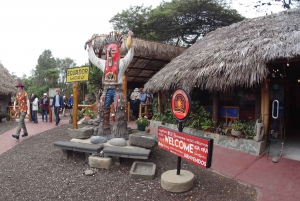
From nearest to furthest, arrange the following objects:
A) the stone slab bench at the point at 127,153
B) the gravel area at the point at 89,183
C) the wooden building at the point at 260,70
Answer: the gravel area at the point at 89,183
the stone slab bench at the point at 127,153
the wooden building at the point at 260,70

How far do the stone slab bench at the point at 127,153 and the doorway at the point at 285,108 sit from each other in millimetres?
3521

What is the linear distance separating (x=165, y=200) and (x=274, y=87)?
5837 millimetres

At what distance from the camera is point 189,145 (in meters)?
3.67

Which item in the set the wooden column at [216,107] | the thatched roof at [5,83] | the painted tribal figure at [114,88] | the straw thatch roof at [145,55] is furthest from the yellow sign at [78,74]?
the thatched roof at [5,83]

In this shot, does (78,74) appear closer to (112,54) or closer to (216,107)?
(112,54)

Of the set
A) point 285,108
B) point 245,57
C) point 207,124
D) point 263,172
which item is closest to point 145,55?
point 207,124

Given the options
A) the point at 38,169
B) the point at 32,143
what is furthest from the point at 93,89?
the point at 38,169

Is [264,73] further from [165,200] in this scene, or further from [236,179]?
[165,200]

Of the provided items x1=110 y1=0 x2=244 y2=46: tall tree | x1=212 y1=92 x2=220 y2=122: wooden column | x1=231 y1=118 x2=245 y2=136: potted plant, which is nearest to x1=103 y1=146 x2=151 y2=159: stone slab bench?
x1=231 y1=118 x2=245 y2=136: potted plant

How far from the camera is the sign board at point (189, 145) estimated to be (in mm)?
3355

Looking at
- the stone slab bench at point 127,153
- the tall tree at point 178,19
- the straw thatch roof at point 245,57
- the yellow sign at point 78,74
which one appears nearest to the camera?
the stone slab bench at point 127,153

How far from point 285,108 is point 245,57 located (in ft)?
10.5

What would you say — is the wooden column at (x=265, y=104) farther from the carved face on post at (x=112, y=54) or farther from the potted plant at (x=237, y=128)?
the carved face on post at (x=112, y=54)

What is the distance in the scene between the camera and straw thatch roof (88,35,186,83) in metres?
9.84
